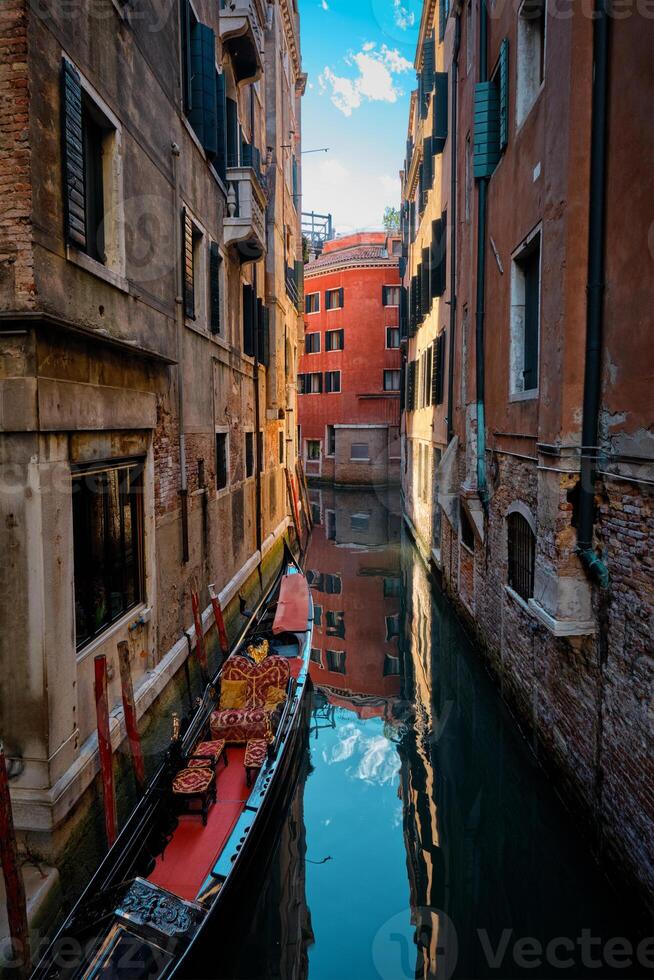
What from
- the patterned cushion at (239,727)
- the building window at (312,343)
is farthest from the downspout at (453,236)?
the building window at (312,343)

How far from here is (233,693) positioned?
20.3 ft

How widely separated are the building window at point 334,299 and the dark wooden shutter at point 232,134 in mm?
18250

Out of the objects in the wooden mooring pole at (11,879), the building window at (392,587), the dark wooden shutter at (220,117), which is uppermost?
the dark wooden shutter at (220,117)

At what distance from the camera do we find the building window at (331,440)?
1101 inches

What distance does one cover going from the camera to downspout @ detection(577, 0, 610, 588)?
4.33 meters

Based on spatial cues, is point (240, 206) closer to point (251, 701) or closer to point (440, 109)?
point (440, 109)

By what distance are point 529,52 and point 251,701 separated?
6.62m

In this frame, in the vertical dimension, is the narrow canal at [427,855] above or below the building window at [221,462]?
below

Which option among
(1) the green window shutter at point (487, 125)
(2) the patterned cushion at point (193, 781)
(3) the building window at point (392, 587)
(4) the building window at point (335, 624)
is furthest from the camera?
(3) the building window at point (392, 587)

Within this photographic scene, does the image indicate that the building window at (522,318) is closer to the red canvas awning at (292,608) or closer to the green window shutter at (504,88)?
the green window shutter at (504,88)

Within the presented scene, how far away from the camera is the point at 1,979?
3.09m

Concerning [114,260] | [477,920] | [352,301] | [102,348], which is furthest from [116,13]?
[352,301]

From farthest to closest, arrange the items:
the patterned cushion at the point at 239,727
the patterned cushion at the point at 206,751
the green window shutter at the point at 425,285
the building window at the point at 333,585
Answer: the green window shutter at the point at 425,285, the building window at the point at 333,585, the patterned cushion at the point at 239,727, the patterned cushion at the point at 206,751

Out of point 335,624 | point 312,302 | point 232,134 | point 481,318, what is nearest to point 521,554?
point 481,318
